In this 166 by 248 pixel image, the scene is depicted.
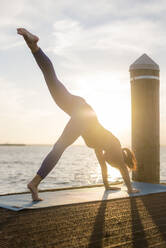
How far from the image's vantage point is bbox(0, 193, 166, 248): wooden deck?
243 cm

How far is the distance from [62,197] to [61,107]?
118 centimetres

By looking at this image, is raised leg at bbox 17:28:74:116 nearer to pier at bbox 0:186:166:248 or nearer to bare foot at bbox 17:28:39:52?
bare foot at bbox 17:28:39:52

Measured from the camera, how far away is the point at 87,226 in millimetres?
2861

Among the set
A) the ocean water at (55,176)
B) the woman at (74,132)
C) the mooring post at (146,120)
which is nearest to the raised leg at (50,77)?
the woman at (74,132)

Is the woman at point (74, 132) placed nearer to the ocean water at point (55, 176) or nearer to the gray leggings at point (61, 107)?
the gray leggings at point (61, 107)

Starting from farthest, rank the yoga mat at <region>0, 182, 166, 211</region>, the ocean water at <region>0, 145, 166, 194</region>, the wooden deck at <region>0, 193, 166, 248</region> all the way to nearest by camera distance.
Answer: the ocean water at <region>0, 145, 166, 194</region>
the yoga mat at <region>0, 182, 166, 211</region>
the wooden deck at <region>0, 193, 166, 248</region>

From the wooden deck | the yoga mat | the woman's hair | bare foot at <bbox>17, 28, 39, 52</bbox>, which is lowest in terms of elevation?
the wooden deck

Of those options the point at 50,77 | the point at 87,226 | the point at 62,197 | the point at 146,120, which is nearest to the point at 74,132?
the point at 50,77

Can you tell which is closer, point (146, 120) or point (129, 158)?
point (129, 158)

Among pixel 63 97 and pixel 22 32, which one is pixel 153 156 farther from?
pixel 22 32

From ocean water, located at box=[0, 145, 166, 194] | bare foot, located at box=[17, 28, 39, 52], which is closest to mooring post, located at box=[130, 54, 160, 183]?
bare foot, located at box=[17, 28, 39, 52]

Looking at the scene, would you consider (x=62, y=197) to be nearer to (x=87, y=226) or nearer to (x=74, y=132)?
(x=74, y=132)

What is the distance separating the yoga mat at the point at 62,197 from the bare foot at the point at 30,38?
1.83 meters

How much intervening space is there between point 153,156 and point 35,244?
172 inches
